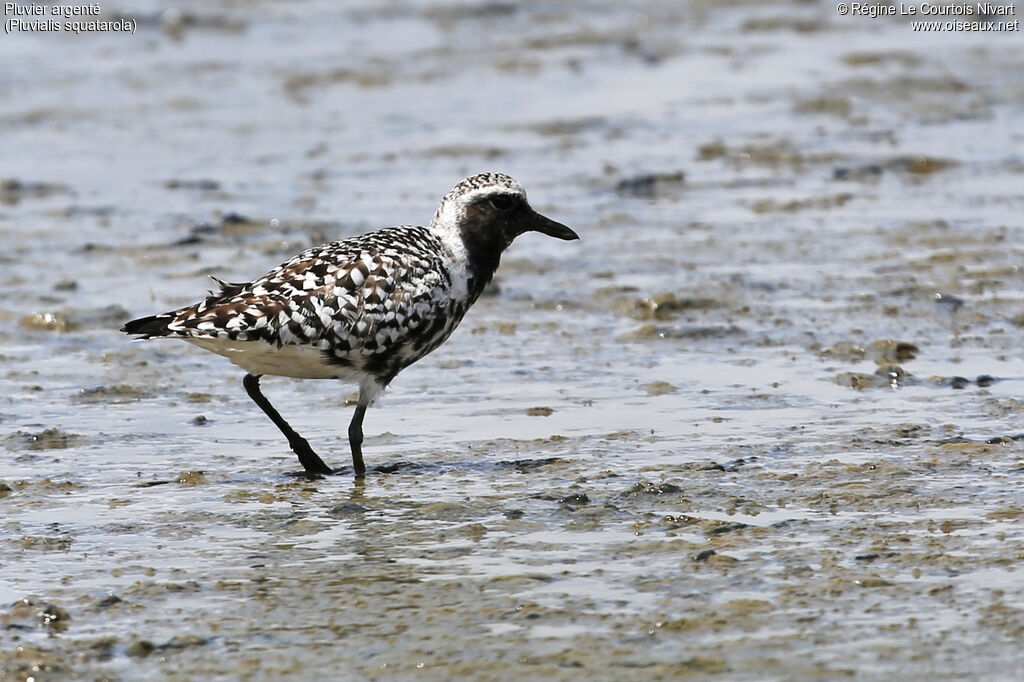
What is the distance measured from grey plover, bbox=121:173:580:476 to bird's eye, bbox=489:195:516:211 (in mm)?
145

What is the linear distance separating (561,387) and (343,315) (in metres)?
1.77

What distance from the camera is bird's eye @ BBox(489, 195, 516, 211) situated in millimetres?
8234

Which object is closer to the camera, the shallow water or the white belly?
the shallow water

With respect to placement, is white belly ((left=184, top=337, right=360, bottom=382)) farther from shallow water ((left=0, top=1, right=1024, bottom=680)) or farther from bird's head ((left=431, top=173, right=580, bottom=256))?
bird's head ((left=431, top=173, right=580, bottom=256))

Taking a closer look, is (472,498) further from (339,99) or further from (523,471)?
(339,99)

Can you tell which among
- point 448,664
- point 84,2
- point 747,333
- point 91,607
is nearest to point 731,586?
point 448,664

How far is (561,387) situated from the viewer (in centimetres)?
890

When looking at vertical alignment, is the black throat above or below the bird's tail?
above

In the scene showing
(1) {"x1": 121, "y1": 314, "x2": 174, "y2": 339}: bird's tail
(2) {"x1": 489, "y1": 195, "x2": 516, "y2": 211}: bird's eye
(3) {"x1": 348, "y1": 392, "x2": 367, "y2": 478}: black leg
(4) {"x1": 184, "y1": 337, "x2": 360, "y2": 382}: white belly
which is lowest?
(3) {"x1": 348, "y1": 392, "x2": 367, "y2": 478}: black leg

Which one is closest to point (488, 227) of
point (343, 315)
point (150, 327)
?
point (343, 315)

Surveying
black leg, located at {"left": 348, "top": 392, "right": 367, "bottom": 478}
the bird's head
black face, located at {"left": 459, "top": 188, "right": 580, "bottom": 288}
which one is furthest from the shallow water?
the bird's head

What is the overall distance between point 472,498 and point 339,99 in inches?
448

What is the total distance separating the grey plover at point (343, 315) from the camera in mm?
7352

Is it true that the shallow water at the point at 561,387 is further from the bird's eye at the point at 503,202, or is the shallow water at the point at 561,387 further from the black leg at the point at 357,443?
the bird's eye at the point at 503,202
